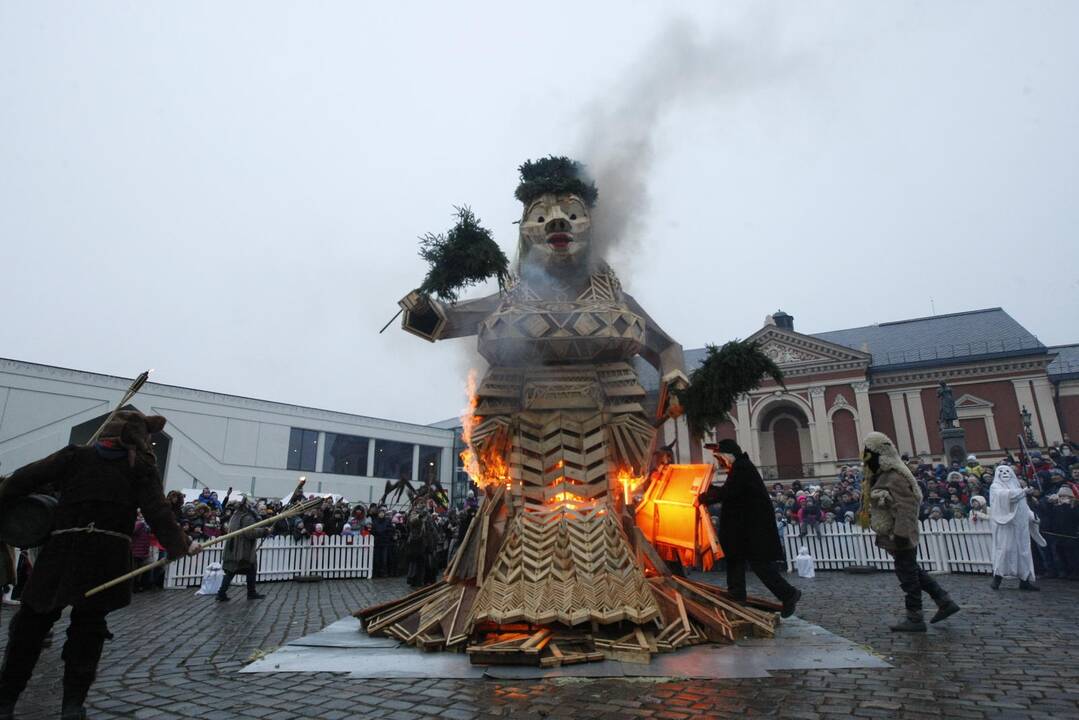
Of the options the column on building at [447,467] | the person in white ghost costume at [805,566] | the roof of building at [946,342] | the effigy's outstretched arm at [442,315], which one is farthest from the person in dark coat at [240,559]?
the column on building at [447,467]

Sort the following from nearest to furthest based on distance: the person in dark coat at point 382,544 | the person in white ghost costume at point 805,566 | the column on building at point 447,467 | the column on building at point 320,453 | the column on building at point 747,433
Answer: the person in white ghost costume at point 805,566 → the person in dark coat at point 382,544 → the column on building at point 320,453 → the column on building at point 747,433 → the column on building at point 447,467

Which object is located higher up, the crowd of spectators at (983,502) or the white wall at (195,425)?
the white wall at (195,425)

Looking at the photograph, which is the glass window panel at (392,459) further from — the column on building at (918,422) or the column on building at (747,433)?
the column on building at (918,422)

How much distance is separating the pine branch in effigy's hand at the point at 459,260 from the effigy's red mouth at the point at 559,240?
0.57m

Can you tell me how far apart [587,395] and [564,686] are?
10.00 feet

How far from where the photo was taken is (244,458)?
29.0m

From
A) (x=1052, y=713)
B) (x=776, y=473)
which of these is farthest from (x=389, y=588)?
(x=776, y=473)

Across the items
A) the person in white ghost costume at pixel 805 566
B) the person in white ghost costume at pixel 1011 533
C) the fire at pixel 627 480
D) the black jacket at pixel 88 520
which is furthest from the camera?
the person in white ghost costume at pixel 805 566

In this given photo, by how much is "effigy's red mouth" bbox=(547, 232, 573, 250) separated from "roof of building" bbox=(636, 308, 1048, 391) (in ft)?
83.1

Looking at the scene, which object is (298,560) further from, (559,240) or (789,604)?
(789,604)

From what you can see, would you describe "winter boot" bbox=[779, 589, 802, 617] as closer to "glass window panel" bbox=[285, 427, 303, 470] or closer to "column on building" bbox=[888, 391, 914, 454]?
"glass window panel" bbox=[285, 427, 303, 470]

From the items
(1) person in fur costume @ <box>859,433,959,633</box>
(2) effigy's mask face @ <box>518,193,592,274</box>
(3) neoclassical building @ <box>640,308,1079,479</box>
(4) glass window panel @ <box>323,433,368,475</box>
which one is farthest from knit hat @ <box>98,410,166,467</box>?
(4) glass window panel @ <box>323,433,368,475</box>

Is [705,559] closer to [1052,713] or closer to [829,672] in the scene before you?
[829,672]

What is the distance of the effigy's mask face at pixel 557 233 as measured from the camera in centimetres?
684
